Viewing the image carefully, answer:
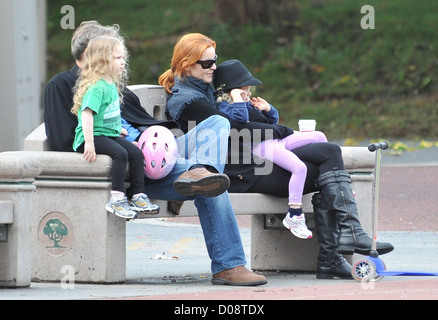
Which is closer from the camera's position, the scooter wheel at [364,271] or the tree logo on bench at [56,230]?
the scooter wheel at [364,271]

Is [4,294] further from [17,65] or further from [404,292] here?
[17,65]

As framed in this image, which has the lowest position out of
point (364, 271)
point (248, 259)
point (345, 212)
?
point (248, 259)

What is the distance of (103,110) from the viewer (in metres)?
6.04

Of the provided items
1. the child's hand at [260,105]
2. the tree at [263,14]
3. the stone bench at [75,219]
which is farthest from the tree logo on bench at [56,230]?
the tree at [263,14]

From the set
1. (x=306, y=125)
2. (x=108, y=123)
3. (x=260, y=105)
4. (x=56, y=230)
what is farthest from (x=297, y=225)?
(x=56, y=230)

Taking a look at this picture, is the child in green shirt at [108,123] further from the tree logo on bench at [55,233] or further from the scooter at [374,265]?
the scooter at [374,265]

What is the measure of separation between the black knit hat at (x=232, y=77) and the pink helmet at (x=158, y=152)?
1.97 ft

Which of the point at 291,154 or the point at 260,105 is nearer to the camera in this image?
the point at 291,154

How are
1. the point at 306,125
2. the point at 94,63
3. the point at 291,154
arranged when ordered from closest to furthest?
the point at 94,63 → the point at 291,154 → the point at 306,125

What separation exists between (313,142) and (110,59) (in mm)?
1368

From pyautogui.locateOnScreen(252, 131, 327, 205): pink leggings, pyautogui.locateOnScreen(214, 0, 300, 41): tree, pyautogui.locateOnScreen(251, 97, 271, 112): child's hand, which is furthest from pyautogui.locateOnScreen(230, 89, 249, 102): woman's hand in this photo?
pyautogui.locateOnScreen(214, 0, 300, 41): tree

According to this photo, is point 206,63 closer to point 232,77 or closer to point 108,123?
point 232,77

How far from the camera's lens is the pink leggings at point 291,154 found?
20.8ft

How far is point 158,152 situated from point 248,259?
1837 mm
